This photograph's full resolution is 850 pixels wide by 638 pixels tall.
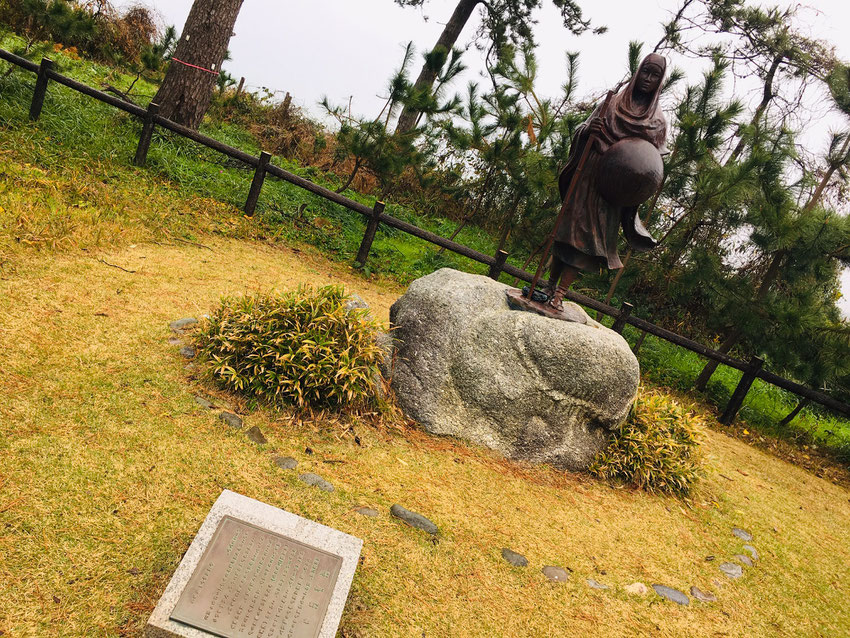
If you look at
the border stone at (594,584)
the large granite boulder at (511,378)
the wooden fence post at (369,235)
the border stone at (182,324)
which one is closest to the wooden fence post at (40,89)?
the wooden fence post at (369,235)

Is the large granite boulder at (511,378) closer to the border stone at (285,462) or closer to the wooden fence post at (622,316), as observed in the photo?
the border stone at (285,462)

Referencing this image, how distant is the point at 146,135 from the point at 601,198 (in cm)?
591

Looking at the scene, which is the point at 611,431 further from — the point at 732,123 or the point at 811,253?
the point at 732,123

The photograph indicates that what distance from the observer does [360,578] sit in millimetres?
2455

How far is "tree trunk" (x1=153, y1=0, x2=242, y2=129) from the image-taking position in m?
7.89

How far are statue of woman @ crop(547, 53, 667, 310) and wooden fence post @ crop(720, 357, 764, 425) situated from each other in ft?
11.7

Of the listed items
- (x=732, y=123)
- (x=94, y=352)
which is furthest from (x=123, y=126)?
(x=732, y=123)

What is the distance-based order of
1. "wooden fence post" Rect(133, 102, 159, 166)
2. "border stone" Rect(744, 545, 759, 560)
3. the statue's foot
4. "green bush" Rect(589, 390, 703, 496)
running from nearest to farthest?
"border stone" Rect(744, 545, 759, 560)
"green bush" Rect(589, 390, 703, 496)
the statue's foot
"wooden fence post" Rect(133, 102, 159, 166)

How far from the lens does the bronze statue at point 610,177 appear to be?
388 cm

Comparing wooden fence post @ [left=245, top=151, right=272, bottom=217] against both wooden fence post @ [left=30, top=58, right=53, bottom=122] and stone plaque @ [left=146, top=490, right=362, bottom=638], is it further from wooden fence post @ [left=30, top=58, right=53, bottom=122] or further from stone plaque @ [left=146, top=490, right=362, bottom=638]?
stone plaque @ [left=146, top=490, right=362, bottom=638]

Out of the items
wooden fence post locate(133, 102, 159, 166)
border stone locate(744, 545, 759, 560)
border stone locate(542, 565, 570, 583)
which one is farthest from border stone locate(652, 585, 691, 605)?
wooden fence post locate(133, 102, 159, 166)

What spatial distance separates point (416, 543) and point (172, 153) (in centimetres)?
711

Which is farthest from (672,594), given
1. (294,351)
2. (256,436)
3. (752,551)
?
(294,351)

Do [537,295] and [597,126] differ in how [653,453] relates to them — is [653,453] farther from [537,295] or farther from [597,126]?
[597,126]
